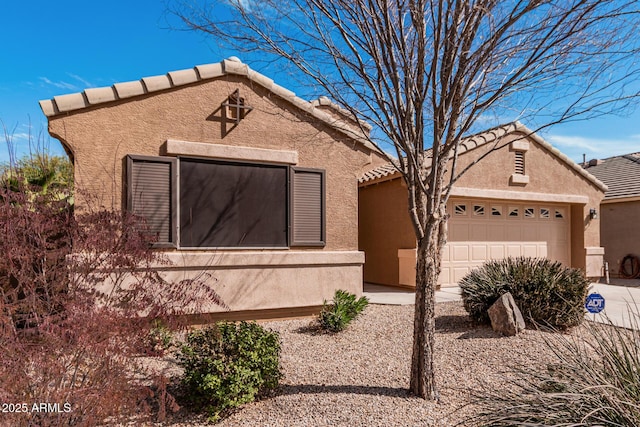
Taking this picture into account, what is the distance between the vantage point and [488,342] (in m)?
6.33

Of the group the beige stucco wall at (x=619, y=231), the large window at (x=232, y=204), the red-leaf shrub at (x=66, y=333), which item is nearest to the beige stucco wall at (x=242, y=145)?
the large window at (x=232, y=204)

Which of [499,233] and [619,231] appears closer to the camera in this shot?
[499,233]

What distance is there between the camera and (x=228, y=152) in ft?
26.2

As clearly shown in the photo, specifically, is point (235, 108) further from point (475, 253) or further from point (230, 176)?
point (475, 253)

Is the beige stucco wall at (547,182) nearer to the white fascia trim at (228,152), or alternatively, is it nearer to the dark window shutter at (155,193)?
the white fascia trim at (228,152)

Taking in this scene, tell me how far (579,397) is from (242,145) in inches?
267

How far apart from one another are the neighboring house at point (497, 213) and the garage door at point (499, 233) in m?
0.03

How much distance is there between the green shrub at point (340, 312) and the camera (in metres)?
7.32

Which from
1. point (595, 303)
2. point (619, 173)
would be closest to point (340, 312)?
point (595, 303)

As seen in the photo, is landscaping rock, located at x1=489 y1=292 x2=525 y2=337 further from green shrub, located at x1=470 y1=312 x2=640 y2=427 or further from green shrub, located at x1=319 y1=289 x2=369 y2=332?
green shrub, located at x1=470 y1=312 x2=640 y2=427

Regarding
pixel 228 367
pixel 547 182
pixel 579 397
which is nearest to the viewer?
pixel 579 397

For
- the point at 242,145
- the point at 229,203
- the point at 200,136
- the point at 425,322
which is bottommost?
the point at 425,322

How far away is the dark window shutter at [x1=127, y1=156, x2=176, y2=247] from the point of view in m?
7.32

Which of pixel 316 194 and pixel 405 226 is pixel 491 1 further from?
pixel 405 226
